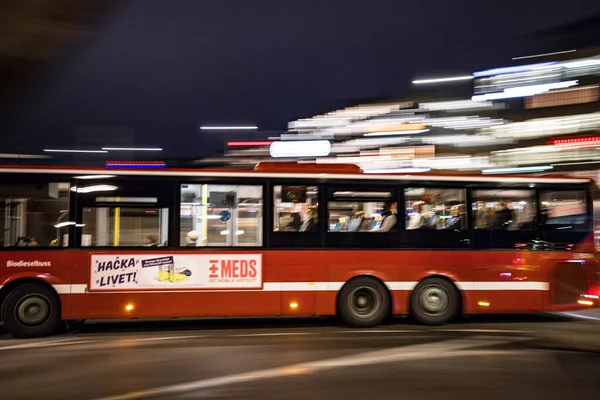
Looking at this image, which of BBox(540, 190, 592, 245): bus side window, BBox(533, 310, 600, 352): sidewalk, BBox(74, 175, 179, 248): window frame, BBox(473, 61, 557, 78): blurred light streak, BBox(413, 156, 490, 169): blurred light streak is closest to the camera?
BBox(533, 310, 600, 352): sidewalk

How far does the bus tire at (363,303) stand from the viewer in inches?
403

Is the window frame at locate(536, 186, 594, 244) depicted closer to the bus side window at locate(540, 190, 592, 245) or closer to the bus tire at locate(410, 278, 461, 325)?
the bus side window at locate(540, 190, 592, 245)

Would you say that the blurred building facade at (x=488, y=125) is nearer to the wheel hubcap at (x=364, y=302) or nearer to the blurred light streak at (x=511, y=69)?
the blurred light streak at (x=511, y=69)

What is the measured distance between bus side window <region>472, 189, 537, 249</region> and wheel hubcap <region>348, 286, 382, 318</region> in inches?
88.7

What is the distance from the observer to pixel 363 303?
10.3 meters

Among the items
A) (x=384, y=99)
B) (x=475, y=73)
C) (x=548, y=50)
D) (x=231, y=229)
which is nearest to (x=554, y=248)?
(x=231, y=229)

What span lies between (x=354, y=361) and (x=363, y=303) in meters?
3.15

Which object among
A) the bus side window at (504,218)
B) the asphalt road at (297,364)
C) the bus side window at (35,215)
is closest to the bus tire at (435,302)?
the asphalt road at (297,364)

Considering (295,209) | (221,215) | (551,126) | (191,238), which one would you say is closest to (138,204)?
(191,238)

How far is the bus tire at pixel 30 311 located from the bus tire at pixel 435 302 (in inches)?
252

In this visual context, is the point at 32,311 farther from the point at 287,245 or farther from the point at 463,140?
the point at 463,140

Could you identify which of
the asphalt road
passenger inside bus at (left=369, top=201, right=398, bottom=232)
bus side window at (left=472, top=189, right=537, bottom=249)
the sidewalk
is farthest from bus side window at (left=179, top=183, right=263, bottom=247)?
the sidewalk

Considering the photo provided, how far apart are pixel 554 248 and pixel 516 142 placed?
64.7 metres

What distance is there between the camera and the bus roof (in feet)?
31.7
